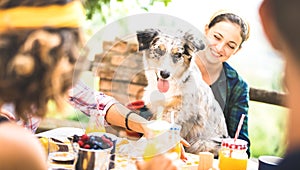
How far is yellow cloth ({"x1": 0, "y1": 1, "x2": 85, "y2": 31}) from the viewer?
3.30 feet

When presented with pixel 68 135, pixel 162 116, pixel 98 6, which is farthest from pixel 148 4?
pixel 68 135

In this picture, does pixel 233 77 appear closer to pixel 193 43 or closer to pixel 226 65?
pixel 226 65

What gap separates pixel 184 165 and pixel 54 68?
0.94 metres

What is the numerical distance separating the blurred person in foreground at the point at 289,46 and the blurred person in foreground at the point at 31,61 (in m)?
0.53

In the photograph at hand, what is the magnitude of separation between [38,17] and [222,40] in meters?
1.89

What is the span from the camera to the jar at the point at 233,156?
1.89 m

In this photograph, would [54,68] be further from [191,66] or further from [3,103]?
[191,66]

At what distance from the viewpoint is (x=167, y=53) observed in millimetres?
2441

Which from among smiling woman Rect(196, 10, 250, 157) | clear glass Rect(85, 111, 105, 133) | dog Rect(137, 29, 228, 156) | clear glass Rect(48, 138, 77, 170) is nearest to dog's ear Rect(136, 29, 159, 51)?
dog Rect(137, 29, 228, 156)

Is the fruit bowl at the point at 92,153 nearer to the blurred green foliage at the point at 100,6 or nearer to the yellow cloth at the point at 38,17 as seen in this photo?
the yellow cloth at the point at 38,17

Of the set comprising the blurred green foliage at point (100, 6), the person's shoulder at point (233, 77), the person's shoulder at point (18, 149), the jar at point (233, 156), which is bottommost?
the jar at point (233, 156)

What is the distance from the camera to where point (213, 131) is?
105 inches

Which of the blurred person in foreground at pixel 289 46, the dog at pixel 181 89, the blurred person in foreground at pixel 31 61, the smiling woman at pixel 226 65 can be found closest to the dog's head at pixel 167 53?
the dog at pixel 181 89

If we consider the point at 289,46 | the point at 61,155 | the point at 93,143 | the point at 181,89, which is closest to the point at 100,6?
the point at 181,89
